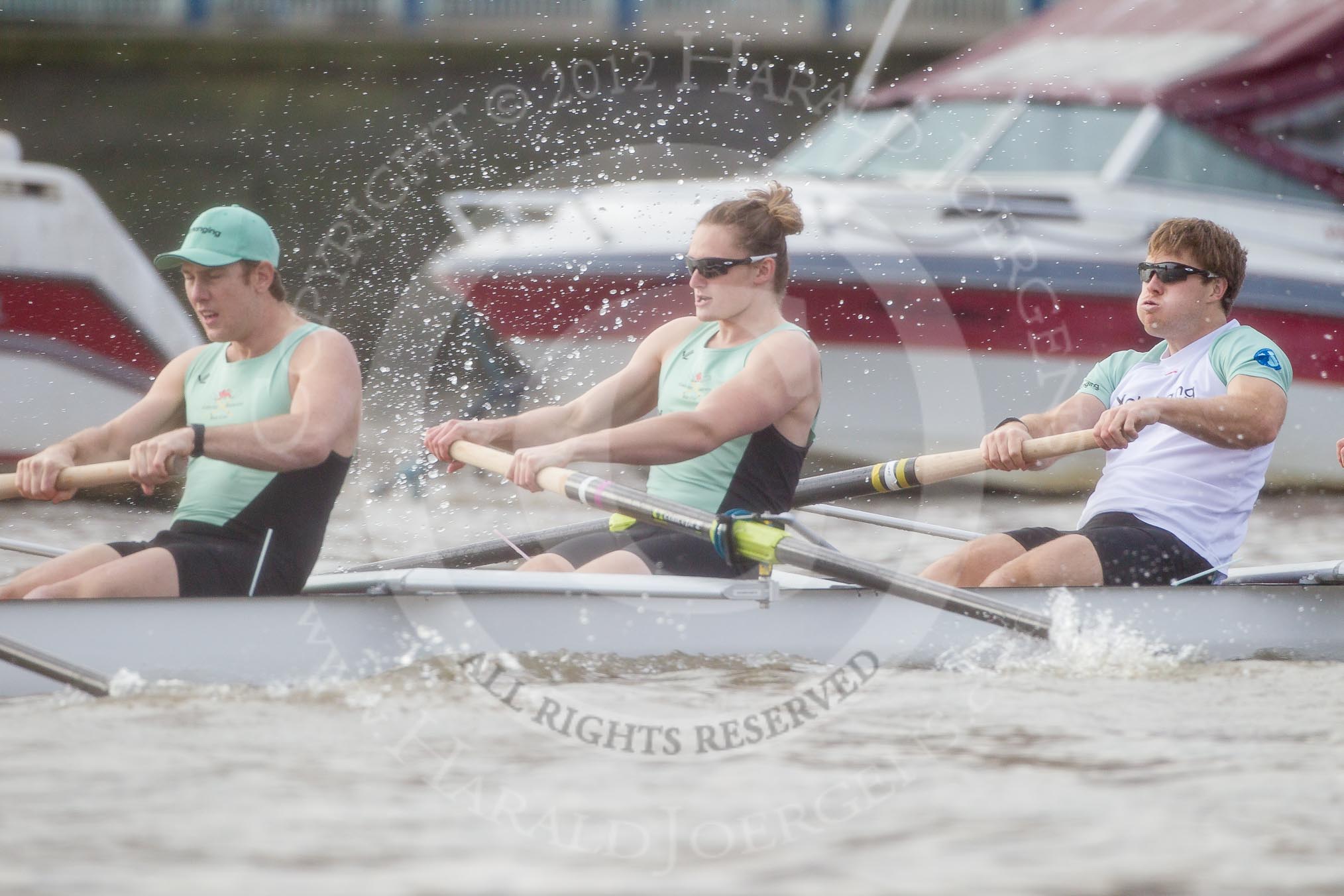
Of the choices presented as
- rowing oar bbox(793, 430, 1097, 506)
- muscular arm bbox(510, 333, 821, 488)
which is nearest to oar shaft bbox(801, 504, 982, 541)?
rowing oar bbox(793, 430, 1097, 506)

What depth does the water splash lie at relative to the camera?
4246 mm

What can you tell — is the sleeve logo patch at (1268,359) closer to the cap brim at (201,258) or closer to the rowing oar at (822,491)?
the rowing oar at (822,491)

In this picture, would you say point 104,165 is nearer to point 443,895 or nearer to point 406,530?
point 406,530

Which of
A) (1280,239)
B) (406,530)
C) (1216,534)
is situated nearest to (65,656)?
(1216,534)

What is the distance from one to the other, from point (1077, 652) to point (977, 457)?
2.16ft

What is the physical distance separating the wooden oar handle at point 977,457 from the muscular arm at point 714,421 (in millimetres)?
581

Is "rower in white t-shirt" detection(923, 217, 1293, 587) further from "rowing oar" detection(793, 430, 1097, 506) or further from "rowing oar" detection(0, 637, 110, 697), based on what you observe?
"rowing oar" detection(0, 637, 110, 697)

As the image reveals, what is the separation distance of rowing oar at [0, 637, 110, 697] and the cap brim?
1.03 metres

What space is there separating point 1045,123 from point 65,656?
21.5ft

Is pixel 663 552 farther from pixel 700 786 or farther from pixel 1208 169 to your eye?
pixel 1208 169

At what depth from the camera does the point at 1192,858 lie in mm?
3135

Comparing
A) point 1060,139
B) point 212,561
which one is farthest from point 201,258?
point 1060,139

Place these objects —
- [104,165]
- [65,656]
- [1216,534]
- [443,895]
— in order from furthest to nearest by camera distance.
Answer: [104,165]
[1216,534]
[65,656]
[443,895]

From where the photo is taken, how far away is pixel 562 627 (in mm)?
4129
